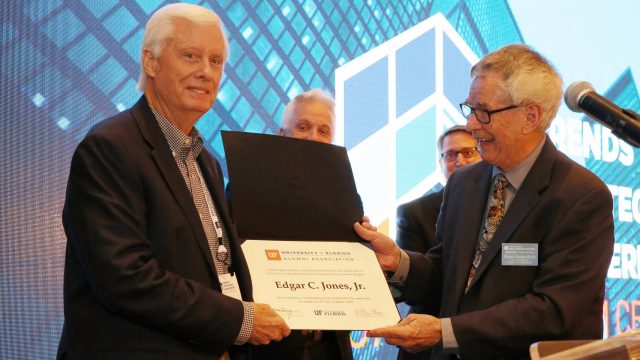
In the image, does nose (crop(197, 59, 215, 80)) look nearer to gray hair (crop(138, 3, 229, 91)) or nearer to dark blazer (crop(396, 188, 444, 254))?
gray hair (crop(138, 3, 229, 91))

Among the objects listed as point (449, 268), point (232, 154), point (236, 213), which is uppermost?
point (232, 154)

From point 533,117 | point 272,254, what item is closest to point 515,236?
point 533,117

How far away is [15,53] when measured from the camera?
3.71 metres

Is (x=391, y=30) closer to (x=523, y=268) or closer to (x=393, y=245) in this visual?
(x=393, y=245)

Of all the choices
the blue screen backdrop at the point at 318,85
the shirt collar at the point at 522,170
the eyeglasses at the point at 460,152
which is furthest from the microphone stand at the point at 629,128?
the eyeglasses at the point at 460,152

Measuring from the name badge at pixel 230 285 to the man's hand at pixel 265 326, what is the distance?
0.11 metres

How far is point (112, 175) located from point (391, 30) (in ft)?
10.1

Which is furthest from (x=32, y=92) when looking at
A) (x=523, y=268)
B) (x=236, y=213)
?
(x=523, y=268)

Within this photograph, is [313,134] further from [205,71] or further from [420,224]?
[205,71]

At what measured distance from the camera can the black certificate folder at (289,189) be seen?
275cm

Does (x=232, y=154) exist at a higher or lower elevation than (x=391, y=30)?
lower

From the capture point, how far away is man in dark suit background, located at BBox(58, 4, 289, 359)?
2.22m

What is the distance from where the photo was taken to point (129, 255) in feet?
7.28

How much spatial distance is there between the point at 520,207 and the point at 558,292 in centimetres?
34
